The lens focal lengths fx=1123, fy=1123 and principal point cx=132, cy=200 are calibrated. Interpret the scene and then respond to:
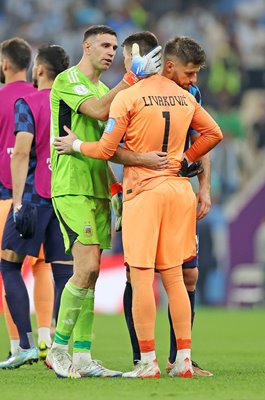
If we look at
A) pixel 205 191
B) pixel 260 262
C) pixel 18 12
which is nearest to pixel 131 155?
pixel 205 191

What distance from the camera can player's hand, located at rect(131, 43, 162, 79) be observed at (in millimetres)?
6480

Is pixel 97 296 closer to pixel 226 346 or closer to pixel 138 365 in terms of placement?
pixel 226 346

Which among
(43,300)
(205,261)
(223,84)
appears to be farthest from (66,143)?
(223,84)

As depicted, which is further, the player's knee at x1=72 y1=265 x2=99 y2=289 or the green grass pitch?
the player's knee at x1=72 y1=265 x2=99 y2=289

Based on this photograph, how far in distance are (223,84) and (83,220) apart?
14379 mm

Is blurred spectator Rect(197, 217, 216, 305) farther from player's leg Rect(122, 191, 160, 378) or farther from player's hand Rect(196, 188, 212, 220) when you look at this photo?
player's leg Rect(122, 191, 160, 378)

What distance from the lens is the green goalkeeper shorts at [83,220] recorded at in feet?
22.0

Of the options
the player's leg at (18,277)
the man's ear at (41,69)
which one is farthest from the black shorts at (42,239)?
the man's ear at (41,69)

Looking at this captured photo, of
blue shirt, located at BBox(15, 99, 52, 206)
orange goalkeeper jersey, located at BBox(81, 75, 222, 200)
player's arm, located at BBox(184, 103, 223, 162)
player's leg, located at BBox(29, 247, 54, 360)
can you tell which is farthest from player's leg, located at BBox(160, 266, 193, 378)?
player's leg, located at BBox(29, 247, 54, 360)

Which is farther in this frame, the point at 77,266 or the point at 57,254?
the point at 57,254

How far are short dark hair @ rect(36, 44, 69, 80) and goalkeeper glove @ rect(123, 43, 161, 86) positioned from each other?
4.92ft

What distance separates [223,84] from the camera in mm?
20766

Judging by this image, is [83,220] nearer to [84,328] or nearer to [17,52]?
[84,328]

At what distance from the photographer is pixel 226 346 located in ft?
33.0
